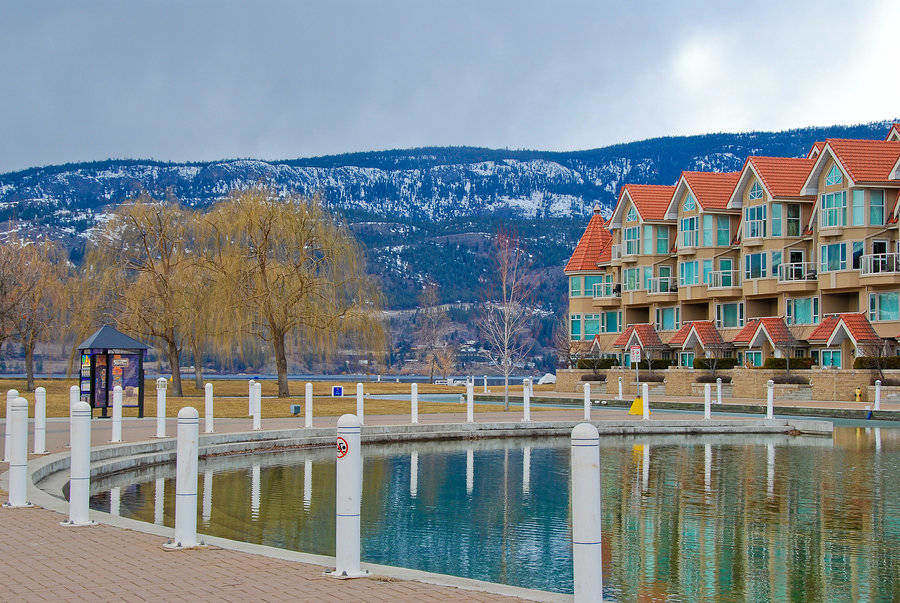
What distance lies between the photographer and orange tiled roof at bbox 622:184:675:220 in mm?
74000

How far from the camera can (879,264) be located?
55094 millimetres

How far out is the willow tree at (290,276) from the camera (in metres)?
46.2

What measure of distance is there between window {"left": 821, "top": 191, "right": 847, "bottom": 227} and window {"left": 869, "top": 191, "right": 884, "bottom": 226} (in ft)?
4.35

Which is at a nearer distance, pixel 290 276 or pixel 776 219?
pixel 290 276

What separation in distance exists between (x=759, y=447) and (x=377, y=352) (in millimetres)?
24472

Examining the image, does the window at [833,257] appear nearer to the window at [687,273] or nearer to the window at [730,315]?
the window at [730,315]

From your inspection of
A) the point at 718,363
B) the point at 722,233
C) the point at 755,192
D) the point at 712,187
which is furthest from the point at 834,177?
the point at 718,363

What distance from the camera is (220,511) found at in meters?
15.1

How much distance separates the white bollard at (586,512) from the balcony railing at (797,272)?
55.2 metres

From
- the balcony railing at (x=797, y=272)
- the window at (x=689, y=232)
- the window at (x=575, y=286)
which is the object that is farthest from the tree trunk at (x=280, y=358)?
the window at (x=575, y=286)

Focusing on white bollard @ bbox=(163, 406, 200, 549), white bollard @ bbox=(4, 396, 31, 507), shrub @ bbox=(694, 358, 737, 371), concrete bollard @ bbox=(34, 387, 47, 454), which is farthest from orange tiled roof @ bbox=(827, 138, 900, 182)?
white bollard @ bbox=(163, 406, 200, 549)

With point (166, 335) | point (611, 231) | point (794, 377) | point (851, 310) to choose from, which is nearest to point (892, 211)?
point (851, 310)

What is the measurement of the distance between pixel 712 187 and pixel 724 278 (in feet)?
22.1

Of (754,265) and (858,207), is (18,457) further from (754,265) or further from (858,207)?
(754,265)
